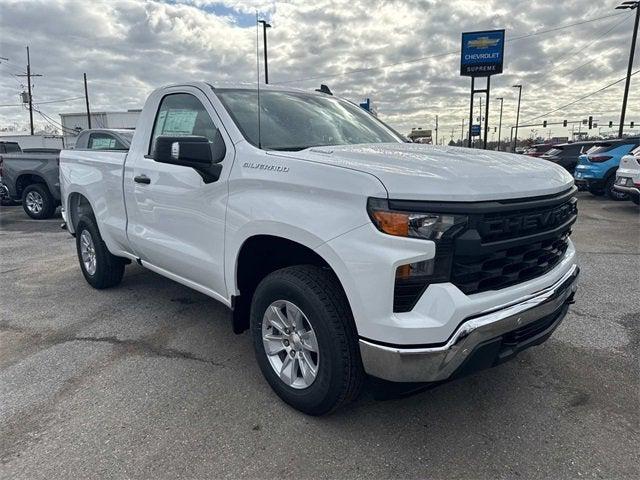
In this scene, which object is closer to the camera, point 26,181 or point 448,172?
point 448,172

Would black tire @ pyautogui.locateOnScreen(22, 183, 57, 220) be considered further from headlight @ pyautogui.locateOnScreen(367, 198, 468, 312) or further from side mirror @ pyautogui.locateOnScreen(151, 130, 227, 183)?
headlight @ pyautogui.locateOnScreen(367, 198, 468, 312)

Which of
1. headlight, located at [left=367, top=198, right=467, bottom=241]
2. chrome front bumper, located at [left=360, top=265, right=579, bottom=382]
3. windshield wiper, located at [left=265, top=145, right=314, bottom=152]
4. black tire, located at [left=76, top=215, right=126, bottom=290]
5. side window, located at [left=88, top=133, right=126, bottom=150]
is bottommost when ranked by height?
black tire, located at [left=76, top=215, right=126, bottom=290]

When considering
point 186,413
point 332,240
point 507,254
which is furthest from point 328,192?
point 186,413

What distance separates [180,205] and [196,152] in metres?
0.67

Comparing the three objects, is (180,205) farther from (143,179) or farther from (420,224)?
(420,224)

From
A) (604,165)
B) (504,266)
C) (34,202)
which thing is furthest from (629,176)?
(34,202)

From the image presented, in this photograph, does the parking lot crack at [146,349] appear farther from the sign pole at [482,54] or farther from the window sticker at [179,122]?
the sign pole at [482,54]

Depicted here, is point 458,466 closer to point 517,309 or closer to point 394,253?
point 517,309

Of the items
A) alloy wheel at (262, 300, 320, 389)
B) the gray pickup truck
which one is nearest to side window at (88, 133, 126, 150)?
the gray pickup truck

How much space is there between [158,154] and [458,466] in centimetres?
251

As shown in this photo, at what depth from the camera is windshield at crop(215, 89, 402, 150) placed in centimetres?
323

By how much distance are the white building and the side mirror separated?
51.1 m

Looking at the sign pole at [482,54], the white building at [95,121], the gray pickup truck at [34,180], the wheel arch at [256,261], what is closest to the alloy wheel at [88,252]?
the wheel arch at [256,261]

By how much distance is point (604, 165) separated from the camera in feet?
43.5
